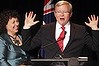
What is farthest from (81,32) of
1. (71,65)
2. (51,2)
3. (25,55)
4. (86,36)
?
(51,2)

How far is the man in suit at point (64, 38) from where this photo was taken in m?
2.40

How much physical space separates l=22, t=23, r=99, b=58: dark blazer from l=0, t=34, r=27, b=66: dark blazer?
0.74ft

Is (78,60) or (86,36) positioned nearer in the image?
(78,60)

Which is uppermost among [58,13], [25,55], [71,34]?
[58,13]

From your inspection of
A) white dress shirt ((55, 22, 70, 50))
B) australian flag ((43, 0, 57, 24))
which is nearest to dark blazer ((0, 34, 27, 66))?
white dress shirt ((55, 22, 70, 50))

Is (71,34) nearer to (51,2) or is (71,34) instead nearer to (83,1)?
(51,2)

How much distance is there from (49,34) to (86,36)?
31 centimetres

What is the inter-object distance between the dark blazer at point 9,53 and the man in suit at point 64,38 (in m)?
0.23

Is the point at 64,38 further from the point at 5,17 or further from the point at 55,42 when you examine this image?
the point at 5,17

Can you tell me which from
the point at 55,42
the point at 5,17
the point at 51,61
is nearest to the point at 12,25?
the point at 5,17

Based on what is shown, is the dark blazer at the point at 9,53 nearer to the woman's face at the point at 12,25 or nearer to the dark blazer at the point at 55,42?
the woman's face at the point at 12,25

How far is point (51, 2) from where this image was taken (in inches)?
148

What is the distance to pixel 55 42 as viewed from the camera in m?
2.43

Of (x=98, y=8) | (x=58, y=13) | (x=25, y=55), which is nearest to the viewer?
(x=58, y=13)
